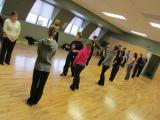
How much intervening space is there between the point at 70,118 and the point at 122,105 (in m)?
2.71

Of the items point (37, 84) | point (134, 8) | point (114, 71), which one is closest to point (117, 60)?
point (114, 71)

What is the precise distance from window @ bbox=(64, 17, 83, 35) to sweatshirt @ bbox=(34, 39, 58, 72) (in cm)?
1331

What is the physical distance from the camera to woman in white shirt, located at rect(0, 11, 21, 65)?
667 cm

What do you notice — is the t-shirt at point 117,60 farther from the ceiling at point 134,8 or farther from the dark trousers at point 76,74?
the dark trousers at point 76,74

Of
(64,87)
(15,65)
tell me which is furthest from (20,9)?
(64,87)

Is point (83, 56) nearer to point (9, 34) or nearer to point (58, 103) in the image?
point (58, 103)

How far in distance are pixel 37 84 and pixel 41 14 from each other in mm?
10575

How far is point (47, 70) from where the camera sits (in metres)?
4.51

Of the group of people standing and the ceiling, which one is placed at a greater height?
the ceiling

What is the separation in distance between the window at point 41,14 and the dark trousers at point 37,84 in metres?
9.82

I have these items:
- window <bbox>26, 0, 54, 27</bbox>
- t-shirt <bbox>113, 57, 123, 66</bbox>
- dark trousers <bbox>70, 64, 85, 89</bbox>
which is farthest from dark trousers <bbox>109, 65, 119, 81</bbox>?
window <bbox>26, 0, 54, 27</bbox>

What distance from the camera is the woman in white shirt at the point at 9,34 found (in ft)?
21.9

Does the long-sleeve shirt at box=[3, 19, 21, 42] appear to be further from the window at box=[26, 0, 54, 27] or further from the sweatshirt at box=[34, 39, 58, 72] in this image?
the window at box=[26, 0, 54, 27]

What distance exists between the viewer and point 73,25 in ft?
59.7
